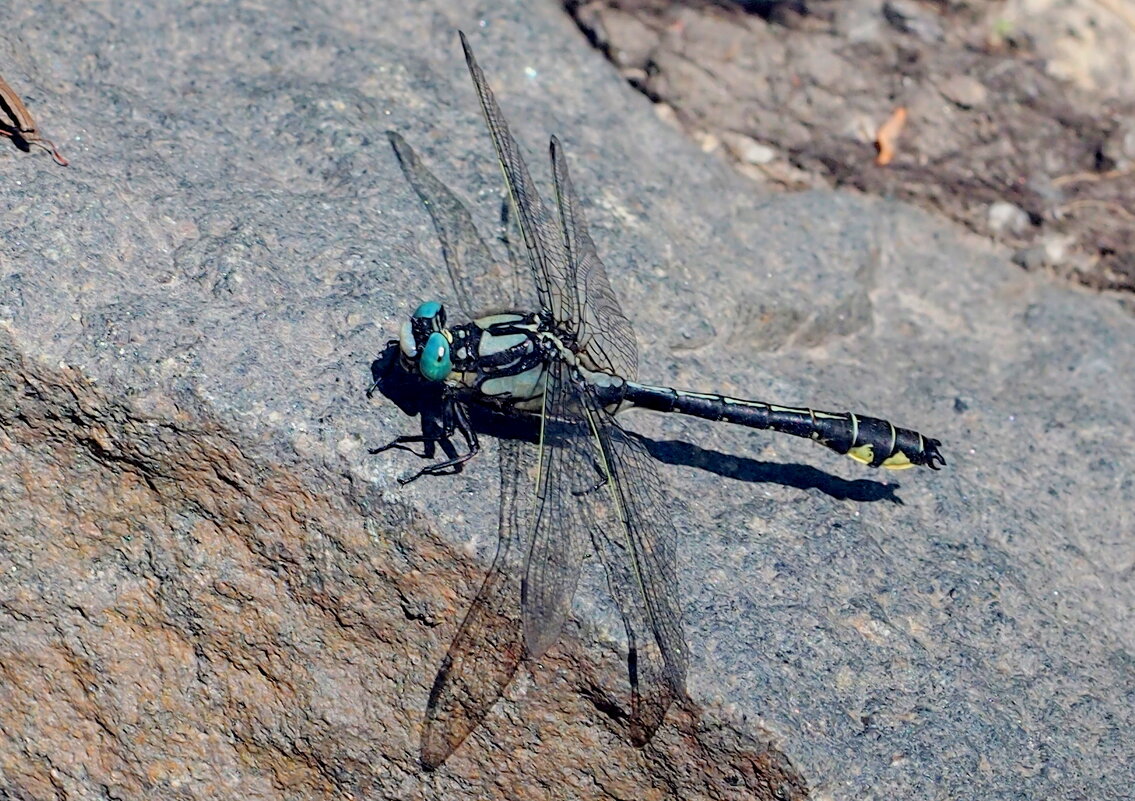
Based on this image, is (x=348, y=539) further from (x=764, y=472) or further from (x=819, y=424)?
(x=819, y=424)

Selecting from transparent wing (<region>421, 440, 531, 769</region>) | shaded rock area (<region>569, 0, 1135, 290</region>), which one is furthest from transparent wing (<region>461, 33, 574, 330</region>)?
shaded rock area (<region>569, 0, 1135, 290</region>)

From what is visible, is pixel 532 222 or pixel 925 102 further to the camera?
pixel 925 102

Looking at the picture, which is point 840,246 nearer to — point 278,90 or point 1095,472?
point 1095,472

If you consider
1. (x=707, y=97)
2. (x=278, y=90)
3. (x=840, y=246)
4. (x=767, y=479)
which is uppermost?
(x=278, y=90)

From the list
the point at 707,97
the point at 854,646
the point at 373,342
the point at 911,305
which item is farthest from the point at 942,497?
the point at 707,97

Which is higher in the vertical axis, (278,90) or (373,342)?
(278,90)

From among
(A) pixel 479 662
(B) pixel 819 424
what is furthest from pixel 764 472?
(A) pixel 479 662
